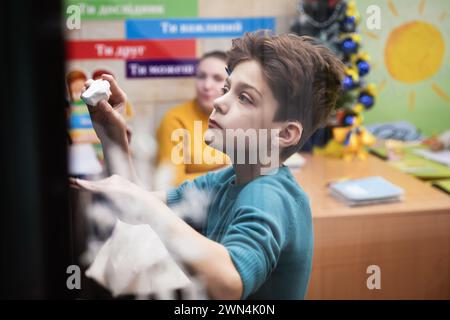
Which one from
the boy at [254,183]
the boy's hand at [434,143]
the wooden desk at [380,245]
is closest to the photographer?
the boy at [254,183]

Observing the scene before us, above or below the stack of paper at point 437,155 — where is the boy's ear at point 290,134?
above

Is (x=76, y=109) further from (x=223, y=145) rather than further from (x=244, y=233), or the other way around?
(x=244, y=233)

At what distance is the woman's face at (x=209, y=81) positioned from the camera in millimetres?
1345

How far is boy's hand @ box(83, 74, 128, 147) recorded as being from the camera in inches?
52.2

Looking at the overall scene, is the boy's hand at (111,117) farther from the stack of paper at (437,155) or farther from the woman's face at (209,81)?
the stack of paper at (437,155)

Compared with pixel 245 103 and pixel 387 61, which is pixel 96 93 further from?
pixel 387 61

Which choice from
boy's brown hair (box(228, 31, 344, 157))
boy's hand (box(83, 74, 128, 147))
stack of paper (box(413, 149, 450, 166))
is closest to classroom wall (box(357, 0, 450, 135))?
stack of paper (box(413, 149, 450, 166))

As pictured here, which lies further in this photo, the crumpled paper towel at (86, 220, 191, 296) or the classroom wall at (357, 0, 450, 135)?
the classroom wall at (357, 0, 450, 135)

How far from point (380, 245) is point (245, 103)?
508 millimetres

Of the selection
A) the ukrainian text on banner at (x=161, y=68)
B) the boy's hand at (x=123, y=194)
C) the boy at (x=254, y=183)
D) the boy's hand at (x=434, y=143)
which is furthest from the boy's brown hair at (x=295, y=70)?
the boy's hand at (x=434, y=143)

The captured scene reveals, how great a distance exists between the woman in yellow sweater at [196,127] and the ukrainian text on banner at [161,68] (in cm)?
2

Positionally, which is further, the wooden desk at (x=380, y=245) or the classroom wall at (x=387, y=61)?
the wooden desk at (x=380, y=245)

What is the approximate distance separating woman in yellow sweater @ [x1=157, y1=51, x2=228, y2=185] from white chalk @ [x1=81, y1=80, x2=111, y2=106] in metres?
0.15

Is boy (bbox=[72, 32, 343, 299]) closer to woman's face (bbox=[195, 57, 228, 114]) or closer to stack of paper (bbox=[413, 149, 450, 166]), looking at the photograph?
woman's face (bbox=[195, 57, 228, 114])
